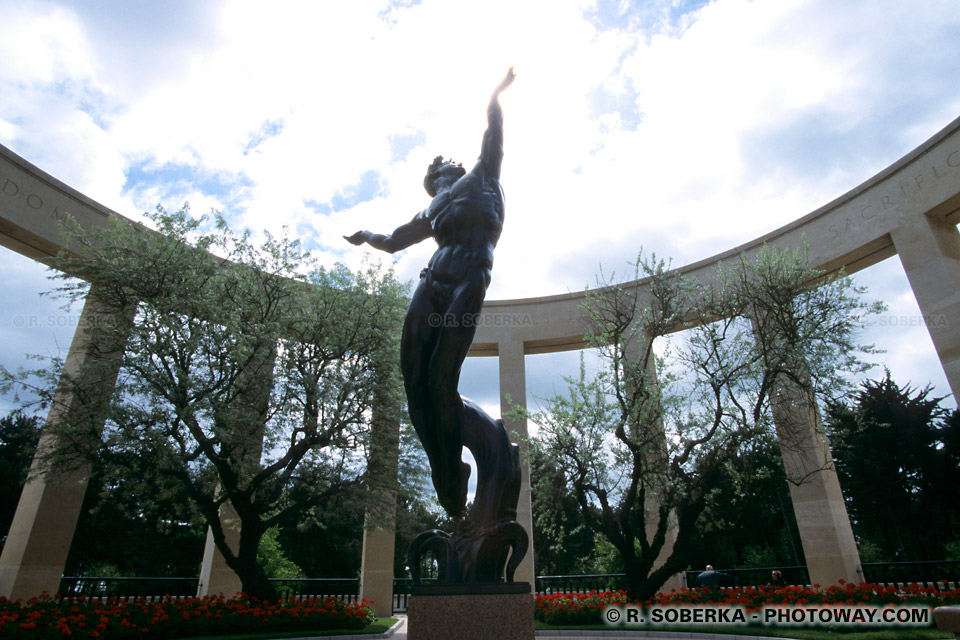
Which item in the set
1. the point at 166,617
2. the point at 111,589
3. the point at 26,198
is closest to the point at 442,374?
the point at 166,617

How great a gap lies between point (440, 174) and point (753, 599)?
8914 mm

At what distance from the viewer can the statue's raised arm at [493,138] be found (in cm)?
513

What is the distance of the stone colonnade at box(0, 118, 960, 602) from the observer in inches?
488

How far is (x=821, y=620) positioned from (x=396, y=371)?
10072 millimetres

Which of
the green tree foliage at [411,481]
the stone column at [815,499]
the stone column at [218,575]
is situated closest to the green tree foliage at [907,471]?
the stone column at [815,499]

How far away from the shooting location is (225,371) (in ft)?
40.5

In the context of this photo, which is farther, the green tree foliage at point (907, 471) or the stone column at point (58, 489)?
the green tree foliage at point (907, 471)

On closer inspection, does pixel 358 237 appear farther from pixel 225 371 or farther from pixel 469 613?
pixel 225 371

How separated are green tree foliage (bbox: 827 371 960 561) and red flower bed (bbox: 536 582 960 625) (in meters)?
17.0

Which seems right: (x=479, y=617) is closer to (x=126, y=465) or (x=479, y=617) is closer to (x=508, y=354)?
(x=126, y=465)

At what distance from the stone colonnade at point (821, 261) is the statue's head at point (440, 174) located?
9.06m

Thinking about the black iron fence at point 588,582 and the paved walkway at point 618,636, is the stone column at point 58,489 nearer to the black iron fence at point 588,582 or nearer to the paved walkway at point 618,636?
the paved walkway at point 618,636

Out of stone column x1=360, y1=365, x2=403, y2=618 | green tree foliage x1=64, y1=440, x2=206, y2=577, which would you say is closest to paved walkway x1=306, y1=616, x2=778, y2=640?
stone column x1=360, y1=365, x2=403, y2=618

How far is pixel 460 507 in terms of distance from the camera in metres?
4.64
